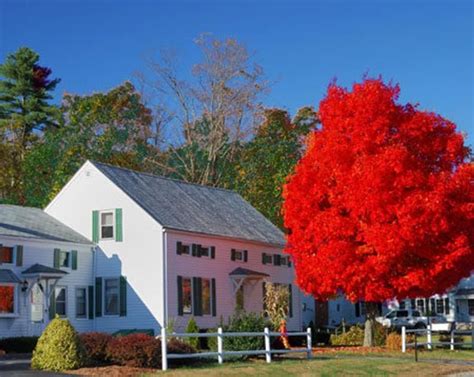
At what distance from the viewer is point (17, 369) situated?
82.1 ft

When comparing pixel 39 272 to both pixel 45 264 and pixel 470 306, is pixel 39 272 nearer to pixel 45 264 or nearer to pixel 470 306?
pixel 45 264

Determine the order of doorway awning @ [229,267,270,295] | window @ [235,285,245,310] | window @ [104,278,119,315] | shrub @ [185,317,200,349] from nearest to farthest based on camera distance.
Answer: shrub @ [185,317,200,349] → window @ [104,278,119,315] → doorway awning @ [229,267,270,295] → window @ [235,285,245,310]

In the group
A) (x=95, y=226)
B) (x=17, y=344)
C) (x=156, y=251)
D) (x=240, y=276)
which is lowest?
(x=17, y=344)

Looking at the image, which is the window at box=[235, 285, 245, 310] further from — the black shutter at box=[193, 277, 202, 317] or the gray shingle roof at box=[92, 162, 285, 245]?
the black shutter at box=[193, 277, 202, 317]

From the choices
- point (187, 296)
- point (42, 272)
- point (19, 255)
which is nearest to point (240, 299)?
point (187, 296)

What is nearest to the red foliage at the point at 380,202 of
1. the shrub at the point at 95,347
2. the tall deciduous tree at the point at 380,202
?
the tall deciduous tree at the point at 380,202

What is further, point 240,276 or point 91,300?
point 240,276

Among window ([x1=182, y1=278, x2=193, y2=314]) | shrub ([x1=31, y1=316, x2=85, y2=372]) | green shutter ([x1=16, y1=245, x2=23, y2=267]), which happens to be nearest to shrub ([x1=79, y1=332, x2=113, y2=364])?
shrub ([x1=31, y1=316, x2=85, y2=372])

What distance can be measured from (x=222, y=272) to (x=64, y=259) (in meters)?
7.98

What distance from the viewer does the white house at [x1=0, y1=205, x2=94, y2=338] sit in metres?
36.2

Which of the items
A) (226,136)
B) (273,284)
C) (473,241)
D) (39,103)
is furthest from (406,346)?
(39,103)

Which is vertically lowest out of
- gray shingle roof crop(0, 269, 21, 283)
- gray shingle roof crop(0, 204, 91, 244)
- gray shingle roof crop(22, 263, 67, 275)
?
gray shingle roof crop(0, 269, 21, 283)

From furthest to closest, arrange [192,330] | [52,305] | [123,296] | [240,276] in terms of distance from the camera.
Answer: [240,276] < [123,296] < [52,305] < [192,330]

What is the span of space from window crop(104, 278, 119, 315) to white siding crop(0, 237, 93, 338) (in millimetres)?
843
